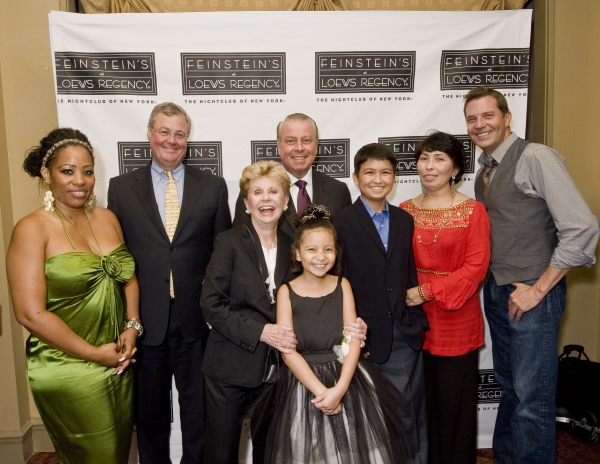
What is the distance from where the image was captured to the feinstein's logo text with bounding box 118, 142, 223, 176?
2900mm

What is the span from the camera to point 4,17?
9.28ft

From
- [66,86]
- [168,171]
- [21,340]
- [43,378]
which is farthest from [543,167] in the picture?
[21,340]

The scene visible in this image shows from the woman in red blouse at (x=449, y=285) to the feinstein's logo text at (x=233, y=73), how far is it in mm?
1103

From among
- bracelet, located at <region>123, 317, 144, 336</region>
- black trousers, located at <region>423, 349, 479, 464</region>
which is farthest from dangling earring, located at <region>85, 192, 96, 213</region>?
black trousers, located at <region>423, 349, 479, 464</region>

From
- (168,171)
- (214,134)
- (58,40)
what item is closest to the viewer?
(168,171)

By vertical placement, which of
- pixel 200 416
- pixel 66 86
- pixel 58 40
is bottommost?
pixel 200 416

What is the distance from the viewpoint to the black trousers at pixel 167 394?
2.42 metres

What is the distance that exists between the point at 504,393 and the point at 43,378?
7.41 feet

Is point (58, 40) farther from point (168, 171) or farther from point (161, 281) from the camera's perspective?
point (161, 281)

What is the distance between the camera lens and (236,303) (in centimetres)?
202

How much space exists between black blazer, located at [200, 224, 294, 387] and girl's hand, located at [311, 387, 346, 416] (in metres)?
0.29

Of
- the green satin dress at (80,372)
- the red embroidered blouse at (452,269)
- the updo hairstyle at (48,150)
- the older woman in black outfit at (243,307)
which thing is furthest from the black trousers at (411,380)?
the updo hairstyle at (48,150)

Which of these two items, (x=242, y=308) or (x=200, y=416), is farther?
(x=200, y=416)

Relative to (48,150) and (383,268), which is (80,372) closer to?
(48,150)
